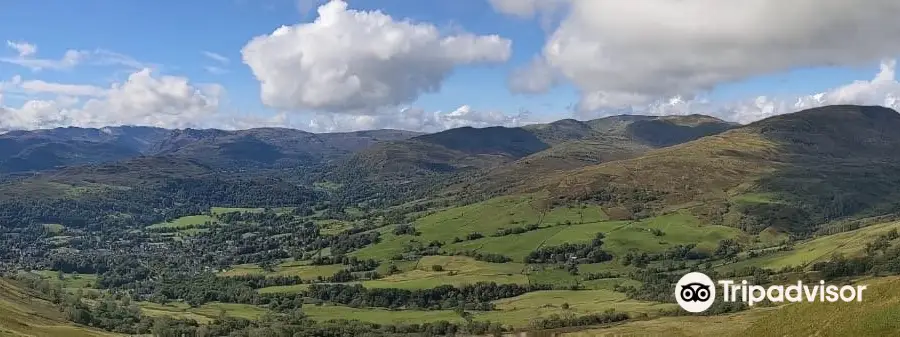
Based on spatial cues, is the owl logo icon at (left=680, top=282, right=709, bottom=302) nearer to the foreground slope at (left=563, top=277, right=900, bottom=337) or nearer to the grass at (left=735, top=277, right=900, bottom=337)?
the foreground slope at (left=563, top=277, right=900, bottom=337)

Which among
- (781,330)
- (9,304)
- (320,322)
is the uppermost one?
(781,330)

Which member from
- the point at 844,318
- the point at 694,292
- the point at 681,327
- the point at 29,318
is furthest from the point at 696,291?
the point at 29,318

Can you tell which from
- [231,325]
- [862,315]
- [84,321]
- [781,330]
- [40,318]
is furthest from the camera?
[231,325]

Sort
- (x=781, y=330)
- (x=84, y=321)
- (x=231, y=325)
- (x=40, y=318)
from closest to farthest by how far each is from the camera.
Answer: (x=781, y=330)
(x=40, y=318)
(x=84, y=321)
(x=231, y=325)

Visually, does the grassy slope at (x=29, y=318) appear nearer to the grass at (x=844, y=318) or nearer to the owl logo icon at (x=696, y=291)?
the owl logo icon at (x=696, y=291)

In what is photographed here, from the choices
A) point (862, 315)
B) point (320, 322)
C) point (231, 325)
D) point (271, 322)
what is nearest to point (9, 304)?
point (231, 325)

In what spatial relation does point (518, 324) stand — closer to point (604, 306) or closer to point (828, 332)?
point (604, 306)

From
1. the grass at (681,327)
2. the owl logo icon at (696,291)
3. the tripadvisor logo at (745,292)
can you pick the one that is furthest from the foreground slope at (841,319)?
the grass at (681,327)

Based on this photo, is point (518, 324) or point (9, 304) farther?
point (518, 324)
